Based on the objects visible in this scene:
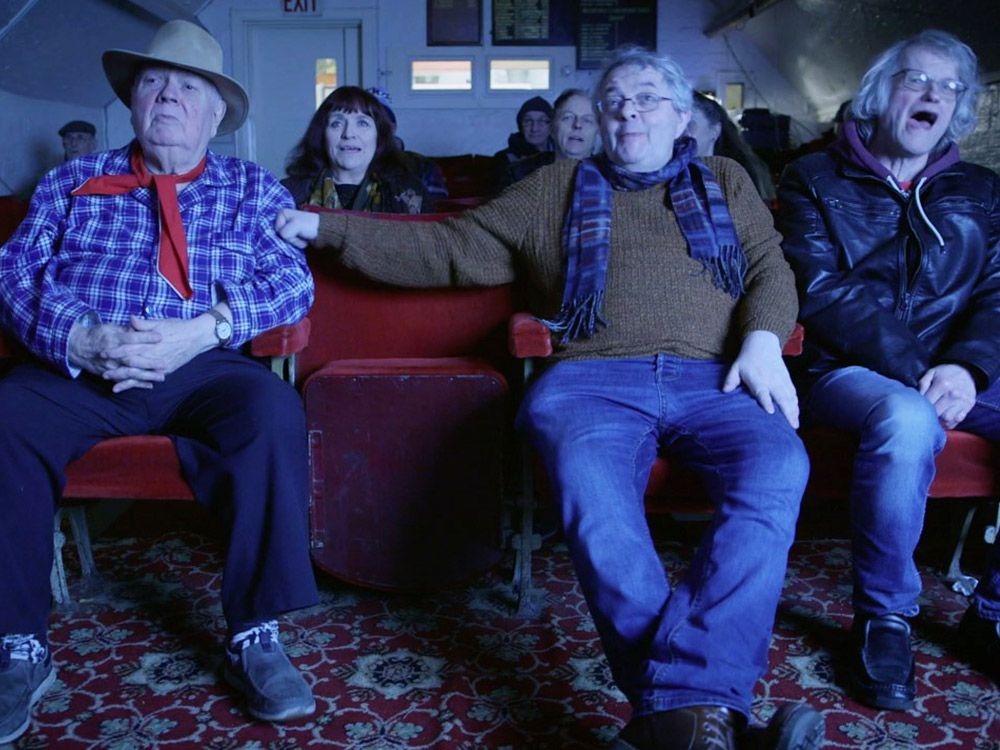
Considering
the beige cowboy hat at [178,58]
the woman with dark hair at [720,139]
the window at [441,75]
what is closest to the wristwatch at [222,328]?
the beige cowboy hat at [178,58]

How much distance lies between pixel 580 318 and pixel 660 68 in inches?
23.1

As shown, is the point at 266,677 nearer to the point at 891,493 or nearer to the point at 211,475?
the point at 211,475

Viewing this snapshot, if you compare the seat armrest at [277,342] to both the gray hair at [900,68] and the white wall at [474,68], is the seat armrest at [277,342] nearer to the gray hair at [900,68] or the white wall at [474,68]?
the gray hair at [900,68]

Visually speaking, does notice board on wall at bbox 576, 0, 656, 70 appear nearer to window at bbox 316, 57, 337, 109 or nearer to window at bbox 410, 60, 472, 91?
window at bbox 410, 60, 472, 91

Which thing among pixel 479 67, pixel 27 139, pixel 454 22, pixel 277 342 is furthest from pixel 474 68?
pixel 277 342

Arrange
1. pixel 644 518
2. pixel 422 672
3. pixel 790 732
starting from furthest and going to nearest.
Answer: pixel 422 672, pixel 644 518, pixel 790 732

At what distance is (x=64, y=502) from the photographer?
1.98 meters

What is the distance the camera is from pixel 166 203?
189cm

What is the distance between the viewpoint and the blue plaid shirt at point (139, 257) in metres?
1.84

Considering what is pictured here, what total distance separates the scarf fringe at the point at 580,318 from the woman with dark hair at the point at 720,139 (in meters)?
1.50

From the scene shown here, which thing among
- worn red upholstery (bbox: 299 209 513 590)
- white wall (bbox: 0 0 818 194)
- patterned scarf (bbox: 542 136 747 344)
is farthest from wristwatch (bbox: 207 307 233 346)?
white wall (bbox: 0 0 818 194)

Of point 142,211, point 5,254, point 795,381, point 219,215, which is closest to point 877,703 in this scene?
point 795,381

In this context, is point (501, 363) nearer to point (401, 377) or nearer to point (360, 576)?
point (401, 377)

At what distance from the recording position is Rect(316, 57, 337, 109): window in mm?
7121
